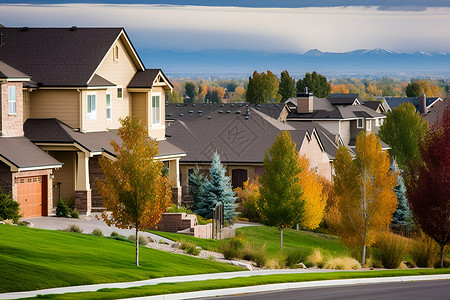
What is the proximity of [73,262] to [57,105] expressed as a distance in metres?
18.5

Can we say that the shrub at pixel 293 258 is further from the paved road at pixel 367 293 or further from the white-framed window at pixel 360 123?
the white-framed window at pixel 360 123

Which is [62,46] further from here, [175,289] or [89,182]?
[175,289]

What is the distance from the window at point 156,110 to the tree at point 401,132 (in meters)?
47.0

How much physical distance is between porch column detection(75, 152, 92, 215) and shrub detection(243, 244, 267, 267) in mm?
10252

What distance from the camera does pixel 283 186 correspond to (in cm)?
4303

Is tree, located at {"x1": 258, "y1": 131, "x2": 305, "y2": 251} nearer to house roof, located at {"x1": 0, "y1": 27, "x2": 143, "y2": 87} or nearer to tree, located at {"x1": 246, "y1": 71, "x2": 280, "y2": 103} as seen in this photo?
house roof, located at {"x1": 0, "y1": 27, "x2": 143, "y2": 87}

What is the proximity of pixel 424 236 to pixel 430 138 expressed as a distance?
16.7ft

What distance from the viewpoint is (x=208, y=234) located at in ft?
144

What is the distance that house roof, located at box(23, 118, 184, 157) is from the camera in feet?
141

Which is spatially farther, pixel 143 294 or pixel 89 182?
pixel 89 182

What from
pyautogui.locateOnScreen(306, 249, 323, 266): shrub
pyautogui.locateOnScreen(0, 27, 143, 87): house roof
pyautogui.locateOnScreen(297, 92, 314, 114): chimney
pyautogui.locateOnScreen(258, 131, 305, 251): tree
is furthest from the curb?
pyautogui.locateOnScreen(297, 92, 314, 114): chimney

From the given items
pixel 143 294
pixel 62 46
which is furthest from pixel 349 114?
pixel 143 294

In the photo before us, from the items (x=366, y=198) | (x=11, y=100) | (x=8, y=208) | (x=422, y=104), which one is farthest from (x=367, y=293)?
(x=422, y=104)

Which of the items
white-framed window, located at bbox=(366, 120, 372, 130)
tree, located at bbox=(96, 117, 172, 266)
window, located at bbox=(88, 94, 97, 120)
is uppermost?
window, located at bbox=(88, 94, 97, 120)
